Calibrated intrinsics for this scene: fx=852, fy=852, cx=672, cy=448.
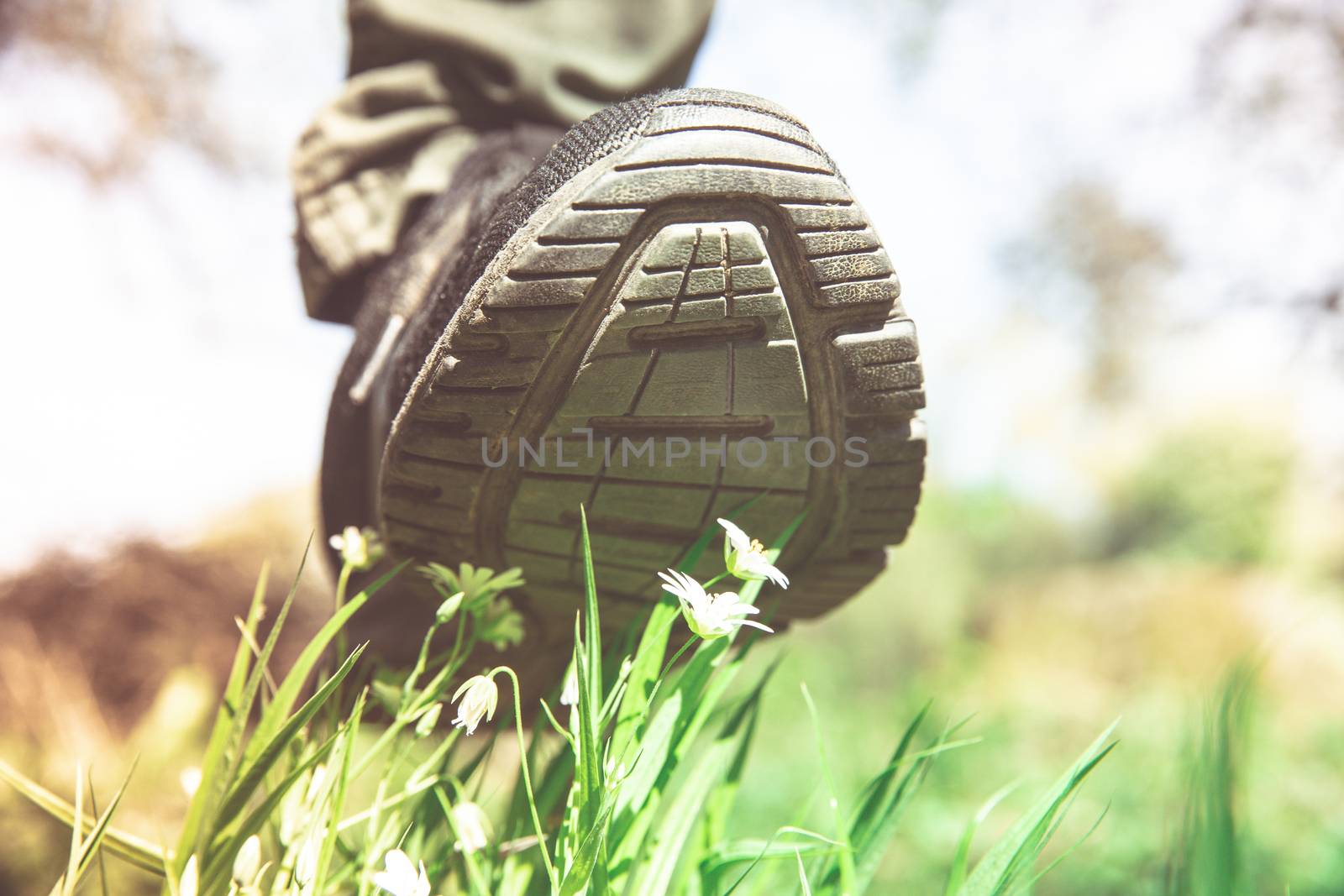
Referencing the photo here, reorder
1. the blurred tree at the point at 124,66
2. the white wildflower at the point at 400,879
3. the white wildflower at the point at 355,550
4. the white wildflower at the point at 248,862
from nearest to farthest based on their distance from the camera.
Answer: the white wildflower at the point at 400,879 → the white wildflower at the point at 248,862 → the white wildflower at the point at 355,550 → the blurred tree at the point at 124,66

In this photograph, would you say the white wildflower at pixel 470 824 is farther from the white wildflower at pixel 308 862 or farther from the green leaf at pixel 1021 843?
the green leaf at pixel 1021 843

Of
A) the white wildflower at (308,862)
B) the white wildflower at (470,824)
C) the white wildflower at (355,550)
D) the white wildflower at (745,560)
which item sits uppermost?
the white wildflower at (745,560)

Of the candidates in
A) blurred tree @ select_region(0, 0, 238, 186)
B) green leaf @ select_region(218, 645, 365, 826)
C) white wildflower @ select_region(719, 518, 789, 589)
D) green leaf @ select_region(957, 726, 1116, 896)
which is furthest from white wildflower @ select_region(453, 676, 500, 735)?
blurred tree @ select_region(0, 0, 238, 186)

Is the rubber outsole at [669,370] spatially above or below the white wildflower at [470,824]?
above

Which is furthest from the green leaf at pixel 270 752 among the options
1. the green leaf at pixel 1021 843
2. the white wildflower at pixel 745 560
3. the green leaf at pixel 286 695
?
the green leaf at pixel 1021 843

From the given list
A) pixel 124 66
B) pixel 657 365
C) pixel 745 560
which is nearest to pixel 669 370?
pixel 657 365

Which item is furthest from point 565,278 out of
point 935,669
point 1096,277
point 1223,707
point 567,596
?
point 1096,277
